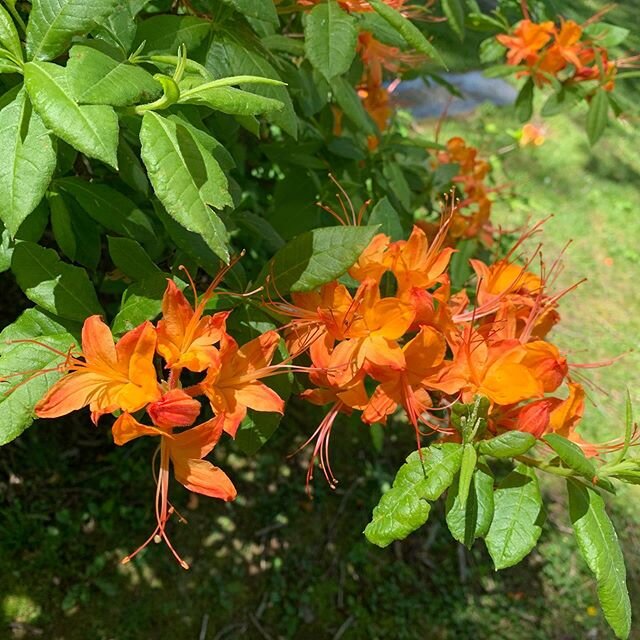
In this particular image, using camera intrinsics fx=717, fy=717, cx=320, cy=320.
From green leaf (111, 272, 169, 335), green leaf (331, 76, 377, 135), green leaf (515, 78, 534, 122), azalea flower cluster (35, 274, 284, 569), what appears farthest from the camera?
green leaf (515, 78, 534, 122)

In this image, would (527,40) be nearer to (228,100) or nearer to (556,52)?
(556,52)

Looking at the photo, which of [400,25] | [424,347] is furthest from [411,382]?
[400,25]

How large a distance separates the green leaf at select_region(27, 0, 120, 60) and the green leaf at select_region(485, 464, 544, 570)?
2.50 ft

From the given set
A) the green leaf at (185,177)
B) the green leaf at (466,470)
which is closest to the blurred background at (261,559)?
the green leaf at (466,470)

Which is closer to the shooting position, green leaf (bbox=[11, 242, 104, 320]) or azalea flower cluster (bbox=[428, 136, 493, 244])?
green leaf (bbox=[11, 242, 104, 320])

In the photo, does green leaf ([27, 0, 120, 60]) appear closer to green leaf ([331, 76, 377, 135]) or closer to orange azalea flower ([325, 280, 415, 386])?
orange azalea flower ([325, 280, 415, 386])

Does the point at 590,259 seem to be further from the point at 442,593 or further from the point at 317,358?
the point at 317,358

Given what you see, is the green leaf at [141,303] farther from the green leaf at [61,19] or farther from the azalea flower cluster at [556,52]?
the azalea flower cluster at [556,52]

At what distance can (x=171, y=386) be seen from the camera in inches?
34.4

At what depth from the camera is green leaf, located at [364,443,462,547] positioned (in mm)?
870

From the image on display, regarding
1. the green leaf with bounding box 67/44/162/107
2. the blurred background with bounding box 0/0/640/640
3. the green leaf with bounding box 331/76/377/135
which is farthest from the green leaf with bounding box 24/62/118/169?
the blurred background with bounding box 0/0/640/640

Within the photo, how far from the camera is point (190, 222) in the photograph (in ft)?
2.45

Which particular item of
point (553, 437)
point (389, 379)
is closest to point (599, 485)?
point (553, 437)

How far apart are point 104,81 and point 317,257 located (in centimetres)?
36
